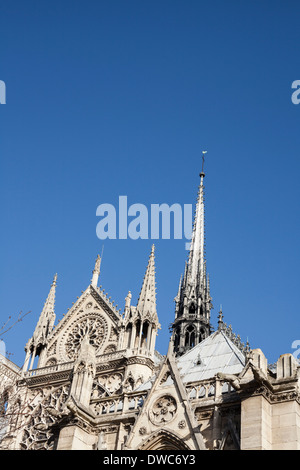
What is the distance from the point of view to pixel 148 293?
33.2 metres

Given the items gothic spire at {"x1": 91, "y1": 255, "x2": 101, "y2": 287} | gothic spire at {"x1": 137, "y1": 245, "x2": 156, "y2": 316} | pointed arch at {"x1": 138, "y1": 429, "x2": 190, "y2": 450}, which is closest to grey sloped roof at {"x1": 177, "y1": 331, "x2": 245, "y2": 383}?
pointed arch at {"x1": 138, "y1": 429, "x2": 190, "y2": 450}

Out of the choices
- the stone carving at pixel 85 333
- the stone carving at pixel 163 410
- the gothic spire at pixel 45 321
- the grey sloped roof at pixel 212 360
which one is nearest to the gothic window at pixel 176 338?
the stone carving at pixel 85 333

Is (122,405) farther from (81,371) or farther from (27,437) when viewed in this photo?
(27,437)

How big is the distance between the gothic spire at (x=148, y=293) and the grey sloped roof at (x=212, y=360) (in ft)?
41.9

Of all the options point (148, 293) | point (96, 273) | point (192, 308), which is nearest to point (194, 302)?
point (192, 308)

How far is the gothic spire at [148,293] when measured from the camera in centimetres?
3234

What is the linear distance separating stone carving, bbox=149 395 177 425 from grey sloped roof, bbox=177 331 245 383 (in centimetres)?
153

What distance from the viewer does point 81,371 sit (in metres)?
17.4

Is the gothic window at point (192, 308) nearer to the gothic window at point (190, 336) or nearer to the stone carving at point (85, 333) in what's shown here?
the gothic window at point (190, 336)

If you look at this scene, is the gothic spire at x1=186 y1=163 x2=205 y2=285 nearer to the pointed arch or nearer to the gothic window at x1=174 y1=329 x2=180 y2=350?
the gothic window at x1=174 y1=329 x2=180 y2=350
